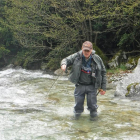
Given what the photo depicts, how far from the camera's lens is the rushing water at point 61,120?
15.9 ft

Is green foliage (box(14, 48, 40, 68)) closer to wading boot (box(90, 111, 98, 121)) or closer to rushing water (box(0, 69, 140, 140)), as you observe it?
rushing water (box(0, 69, 140, 140))

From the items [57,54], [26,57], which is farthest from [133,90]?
[26,57]

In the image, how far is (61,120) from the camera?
587 cm

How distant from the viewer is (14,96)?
29.6 feet

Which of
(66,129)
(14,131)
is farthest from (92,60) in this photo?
(14,131)

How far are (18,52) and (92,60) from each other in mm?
21832

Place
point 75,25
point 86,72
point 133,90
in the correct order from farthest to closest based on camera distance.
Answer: point 75,25
point 133,90
point 86,72

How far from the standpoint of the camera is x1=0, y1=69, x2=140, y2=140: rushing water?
191 inches

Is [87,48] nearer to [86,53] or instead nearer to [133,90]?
[86,53]

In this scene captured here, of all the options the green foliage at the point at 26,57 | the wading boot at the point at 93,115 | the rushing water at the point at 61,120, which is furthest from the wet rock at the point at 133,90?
the green foliage at the point at 26,57

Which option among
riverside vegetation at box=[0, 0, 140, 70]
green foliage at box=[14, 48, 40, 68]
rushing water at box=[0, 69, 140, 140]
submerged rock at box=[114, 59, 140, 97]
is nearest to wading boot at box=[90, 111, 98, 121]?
rushing water at box=[0, 69, 140, 140]

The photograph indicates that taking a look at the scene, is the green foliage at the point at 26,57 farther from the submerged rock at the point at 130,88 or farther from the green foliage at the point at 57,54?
the submerged rock at the point at 130,88

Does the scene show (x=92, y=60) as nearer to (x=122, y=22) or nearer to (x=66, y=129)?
(x=66, y=129)

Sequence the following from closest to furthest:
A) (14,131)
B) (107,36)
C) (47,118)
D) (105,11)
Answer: (14,131), (47,118), (105,11), (107,36)
